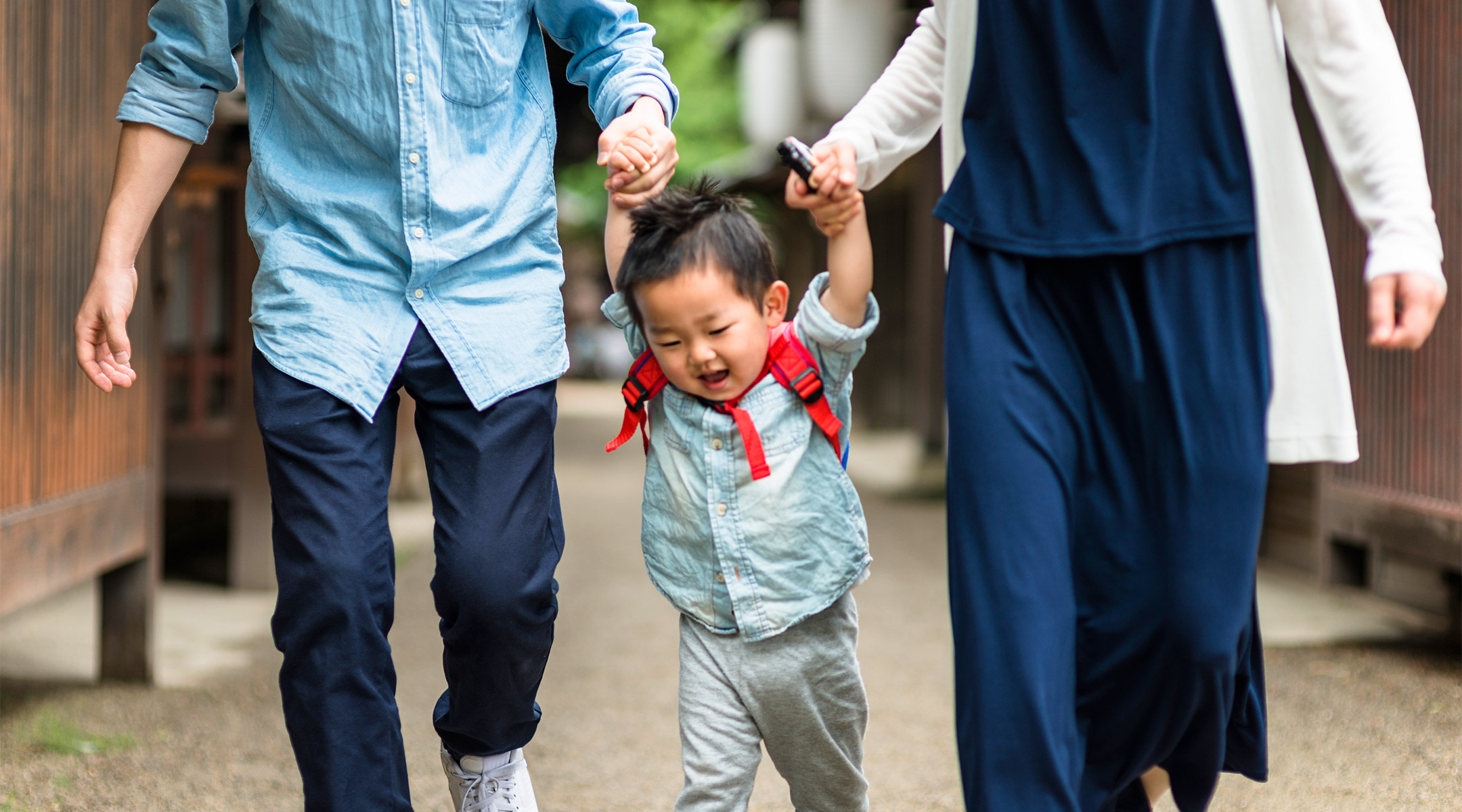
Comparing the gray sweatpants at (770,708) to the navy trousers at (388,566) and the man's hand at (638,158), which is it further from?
the man's hand at (638,158)

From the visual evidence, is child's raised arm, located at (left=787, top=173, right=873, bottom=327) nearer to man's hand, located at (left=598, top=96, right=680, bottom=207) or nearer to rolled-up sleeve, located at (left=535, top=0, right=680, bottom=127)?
man's hand, located at (left=598, top=96, right=680, bottom=207)

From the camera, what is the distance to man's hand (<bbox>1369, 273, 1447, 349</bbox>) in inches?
70.7

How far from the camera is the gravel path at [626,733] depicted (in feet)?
11.9

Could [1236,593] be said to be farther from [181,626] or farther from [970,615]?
[181,626]

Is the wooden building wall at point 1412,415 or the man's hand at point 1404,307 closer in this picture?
the man's hand at point 1404,307

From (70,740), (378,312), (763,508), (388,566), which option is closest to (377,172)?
(378,312)

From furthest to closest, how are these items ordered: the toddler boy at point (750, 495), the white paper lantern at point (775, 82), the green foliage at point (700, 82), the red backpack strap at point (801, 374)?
the green foliage at point (700, 82) < the white paper lantern at point (775, 82) < the red backpack strap at point (801, 374) < the toddler boy at point (750, 495)

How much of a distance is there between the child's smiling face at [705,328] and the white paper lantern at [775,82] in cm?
1080

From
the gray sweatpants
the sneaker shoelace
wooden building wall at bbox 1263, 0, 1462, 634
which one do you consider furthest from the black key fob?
wooden building wall at bbox 1263, 0, 1462, 634

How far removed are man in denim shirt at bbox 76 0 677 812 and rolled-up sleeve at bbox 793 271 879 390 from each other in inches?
13.1

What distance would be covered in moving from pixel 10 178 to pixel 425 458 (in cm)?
194

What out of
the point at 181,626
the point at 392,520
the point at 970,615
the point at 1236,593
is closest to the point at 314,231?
the point at 970,615

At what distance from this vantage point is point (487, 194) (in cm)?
246

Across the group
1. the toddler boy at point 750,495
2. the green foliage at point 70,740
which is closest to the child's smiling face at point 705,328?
the toddler boy at point 750,495
